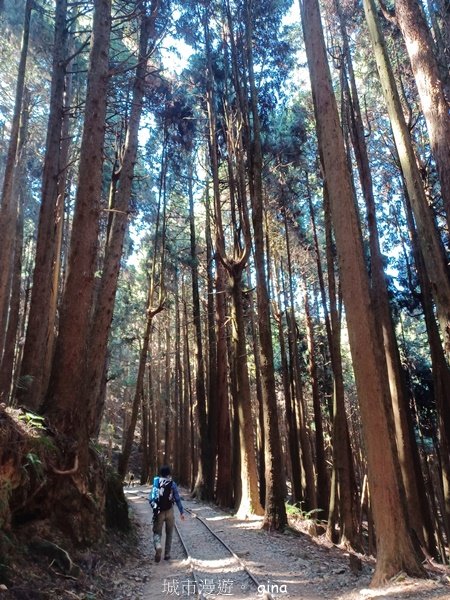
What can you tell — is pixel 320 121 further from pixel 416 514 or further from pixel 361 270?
pixel 416 514

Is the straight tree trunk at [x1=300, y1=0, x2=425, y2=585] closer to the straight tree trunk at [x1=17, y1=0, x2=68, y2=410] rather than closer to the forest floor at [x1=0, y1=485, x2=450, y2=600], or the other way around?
the forest floor at [x1=0, y1=485, x2=450, y2=600]

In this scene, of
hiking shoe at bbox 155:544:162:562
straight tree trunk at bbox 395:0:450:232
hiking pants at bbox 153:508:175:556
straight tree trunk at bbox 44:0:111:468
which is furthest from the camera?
hiking pants at bbox 153:508:175:556

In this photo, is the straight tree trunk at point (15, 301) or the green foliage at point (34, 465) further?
the straight tree trunk at point (15, 301)

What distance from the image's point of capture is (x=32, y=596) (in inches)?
183

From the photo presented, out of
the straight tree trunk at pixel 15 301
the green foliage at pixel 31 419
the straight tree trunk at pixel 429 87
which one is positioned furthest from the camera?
the straight tree trunk at pixel 15 301

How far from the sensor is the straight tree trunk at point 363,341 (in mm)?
5715

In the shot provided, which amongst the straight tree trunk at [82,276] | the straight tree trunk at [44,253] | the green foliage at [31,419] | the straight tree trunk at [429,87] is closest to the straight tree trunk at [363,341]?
the straight tree trunk at [429,87]

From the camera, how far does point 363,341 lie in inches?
247

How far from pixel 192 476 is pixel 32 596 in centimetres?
2240

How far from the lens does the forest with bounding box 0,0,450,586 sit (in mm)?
6715

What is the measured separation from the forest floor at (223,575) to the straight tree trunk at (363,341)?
350 mm

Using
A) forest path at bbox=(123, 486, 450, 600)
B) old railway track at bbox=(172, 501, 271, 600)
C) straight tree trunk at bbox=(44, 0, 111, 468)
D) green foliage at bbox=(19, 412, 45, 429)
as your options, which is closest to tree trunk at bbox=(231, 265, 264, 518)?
forest path at bbox=(123, 486, 450, 600)

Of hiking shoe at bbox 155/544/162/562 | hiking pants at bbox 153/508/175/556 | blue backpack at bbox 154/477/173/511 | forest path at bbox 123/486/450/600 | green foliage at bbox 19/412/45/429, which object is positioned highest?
green foliage at bbox 19/412/45/429

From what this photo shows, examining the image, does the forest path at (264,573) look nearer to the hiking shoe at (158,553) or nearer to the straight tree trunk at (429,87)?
the hiking shoe at (158,553)
